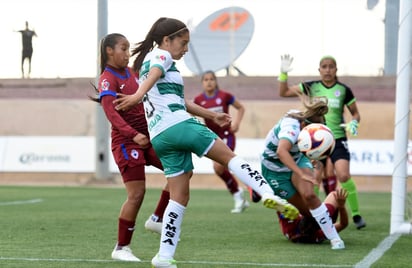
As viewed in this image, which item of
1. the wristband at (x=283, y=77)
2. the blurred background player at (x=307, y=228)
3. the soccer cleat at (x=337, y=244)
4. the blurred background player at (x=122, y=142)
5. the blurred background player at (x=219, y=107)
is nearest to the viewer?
the blurred background player at (x=122, y=142)

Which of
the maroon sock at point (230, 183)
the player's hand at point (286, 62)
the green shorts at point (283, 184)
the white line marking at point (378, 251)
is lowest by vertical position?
the maroon sock at point (230, 183)

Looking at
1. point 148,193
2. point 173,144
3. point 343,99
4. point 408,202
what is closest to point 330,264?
point 173,144

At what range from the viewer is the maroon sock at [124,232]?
286 inches

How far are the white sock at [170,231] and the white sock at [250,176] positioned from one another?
49cm

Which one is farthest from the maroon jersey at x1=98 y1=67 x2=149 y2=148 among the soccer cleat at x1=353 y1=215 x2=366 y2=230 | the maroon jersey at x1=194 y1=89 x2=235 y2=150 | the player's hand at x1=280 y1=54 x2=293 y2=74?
the maroon jersey at x1=194 y1=89 x2=235 y2=150

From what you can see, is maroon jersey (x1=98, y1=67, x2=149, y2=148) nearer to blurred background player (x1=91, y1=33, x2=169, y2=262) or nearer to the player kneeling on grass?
blurred background player (x1=91, y1=33, x2=169, y2=262)

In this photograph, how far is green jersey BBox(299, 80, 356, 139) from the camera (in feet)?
34.9

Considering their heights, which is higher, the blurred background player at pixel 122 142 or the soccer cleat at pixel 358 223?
the blurred background player at pixel 122 142

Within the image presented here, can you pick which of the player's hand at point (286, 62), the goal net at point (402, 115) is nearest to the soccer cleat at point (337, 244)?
the goal net at point (402, 115)

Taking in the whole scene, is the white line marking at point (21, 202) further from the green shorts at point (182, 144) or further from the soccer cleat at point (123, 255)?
the green shorts at point (182, 144)

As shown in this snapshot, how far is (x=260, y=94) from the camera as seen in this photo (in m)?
26.1

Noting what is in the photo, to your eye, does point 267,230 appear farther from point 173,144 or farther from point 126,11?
point 126,11

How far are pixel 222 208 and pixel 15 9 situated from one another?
43.9 ft

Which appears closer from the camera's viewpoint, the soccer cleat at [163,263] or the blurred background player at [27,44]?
the soccer cleat at [163,263]
